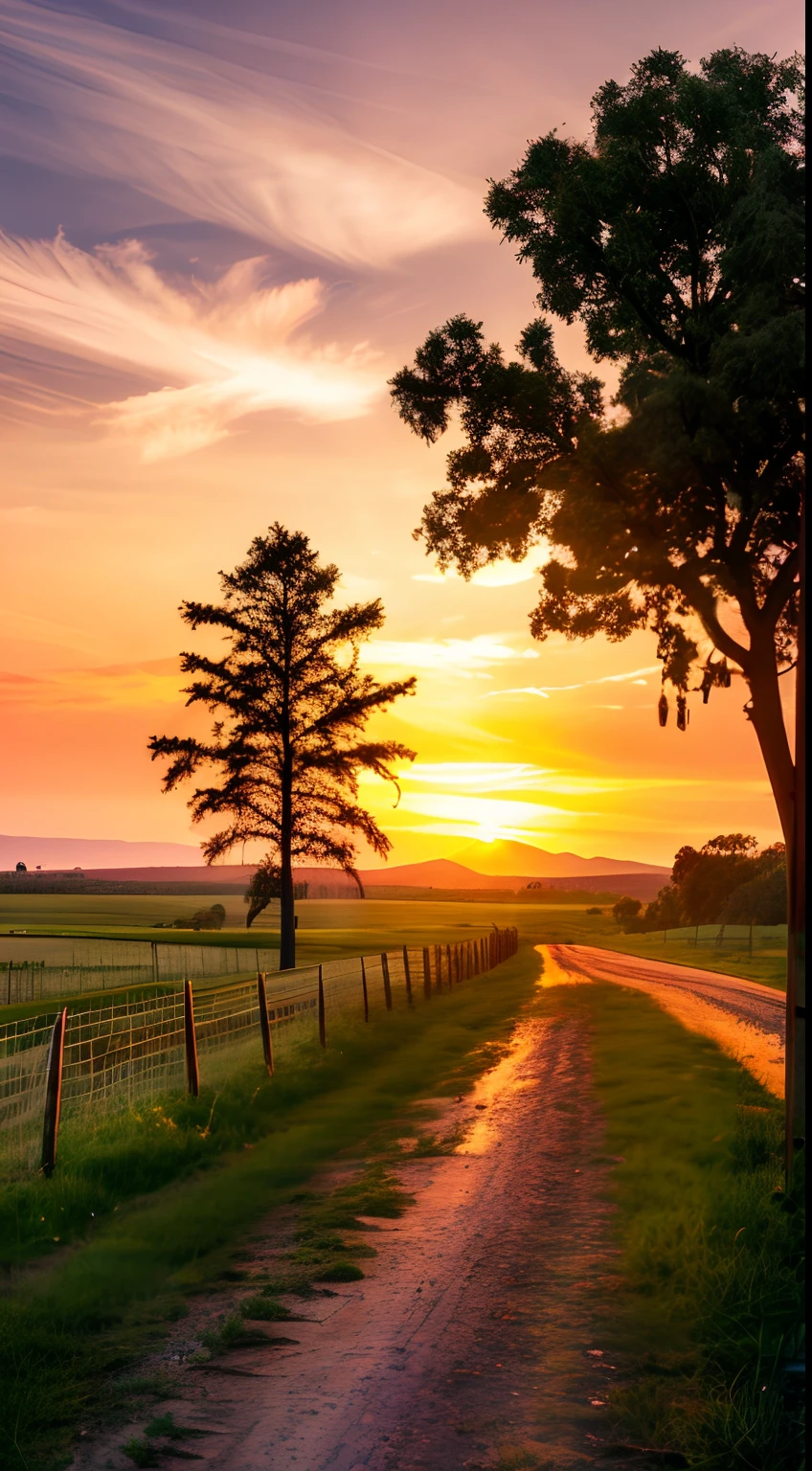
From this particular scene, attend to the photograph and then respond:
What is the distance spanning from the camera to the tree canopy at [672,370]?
18016 mm

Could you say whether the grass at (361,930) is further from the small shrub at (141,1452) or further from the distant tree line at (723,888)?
the small shrub at (141,1452)

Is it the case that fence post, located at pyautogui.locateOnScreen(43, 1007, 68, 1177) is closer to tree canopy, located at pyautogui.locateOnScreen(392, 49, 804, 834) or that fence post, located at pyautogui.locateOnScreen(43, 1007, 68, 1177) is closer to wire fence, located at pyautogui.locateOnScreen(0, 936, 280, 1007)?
tree canopy, located at pyautogui.locateOnScreen(392, 49, 804, 834)

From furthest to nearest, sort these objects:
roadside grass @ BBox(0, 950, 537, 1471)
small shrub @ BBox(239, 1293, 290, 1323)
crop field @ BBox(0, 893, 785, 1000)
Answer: crop field @ BBox(0, 893, 785, 1000)
small shrub @ BBox(239, 1293, 290, 1323)
roadside grass @ BBox(0, 950, 537, 1471)

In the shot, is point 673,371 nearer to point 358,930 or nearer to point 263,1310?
point 263,1310

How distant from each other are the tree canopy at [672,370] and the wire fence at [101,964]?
77.4ft

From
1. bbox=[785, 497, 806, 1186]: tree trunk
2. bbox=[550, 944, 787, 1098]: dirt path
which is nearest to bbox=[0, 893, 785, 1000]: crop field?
bbox=[550, 944, 787, 1098]: dirt path

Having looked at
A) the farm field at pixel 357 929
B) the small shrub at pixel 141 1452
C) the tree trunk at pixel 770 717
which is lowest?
the farm field at pixel 357 929

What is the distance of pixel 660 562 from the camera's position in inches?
810

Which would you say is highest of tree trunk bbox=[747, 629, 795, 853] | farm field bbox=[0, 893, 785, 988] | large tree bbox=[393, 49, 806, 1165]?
large tree bbox=[393, 49, 806, 1165]

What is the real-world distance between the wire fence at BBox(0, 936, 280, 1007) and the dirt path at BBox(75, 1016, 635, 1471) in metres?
28.9

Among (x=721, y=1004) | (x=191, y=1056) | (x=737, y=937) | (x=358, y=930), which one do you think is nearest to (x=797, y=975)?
(x=191, y=1056)

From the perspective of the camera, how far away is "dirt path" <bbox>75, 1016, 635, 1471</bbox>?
213 inches

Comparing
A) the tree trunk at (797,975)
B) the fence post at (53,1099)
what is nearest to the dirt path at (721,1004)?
the tree trunk at (797,975)

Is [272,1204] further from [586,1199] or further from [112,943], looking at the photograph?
[112,943]
